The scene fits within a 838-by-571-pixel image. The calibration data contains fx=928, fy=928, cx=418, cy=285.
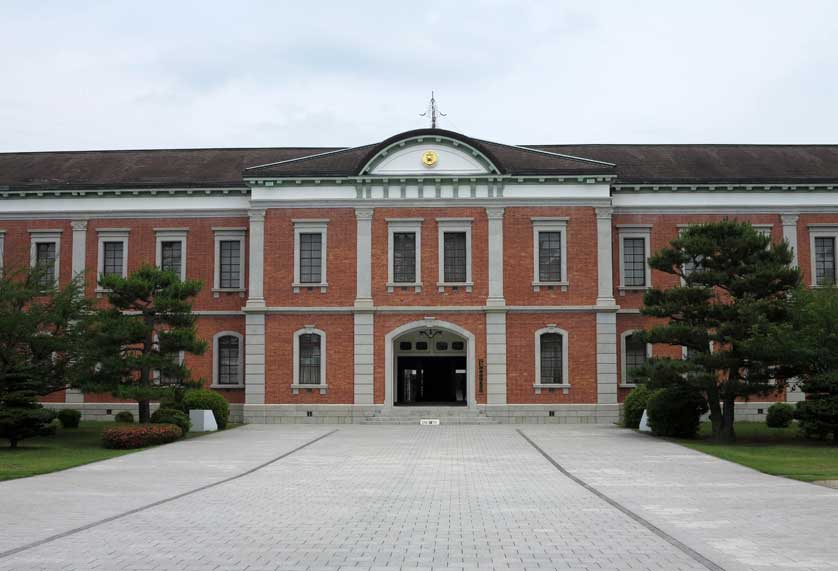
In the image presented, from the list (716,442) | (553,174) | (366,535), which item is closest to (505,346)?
(553,174)

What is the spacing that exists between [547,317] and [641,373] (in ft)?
24.1

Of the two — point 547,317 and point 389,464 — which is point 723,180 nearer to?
point 547,317

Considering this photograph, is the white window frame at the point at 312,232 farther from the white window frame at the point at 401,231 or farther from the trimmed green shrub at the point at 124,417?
the trimmed green shrub at the point at 124,417

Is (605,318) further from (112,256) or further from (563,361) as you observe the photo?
(112,256)

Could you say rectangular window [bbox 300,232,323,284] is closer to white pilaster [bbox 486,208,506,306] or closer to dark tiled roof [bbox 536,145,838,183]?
white pilaster [bbox 486,208,506,306]

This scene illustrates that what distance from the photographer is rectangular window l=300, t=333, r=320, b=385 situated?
32312 millimetres

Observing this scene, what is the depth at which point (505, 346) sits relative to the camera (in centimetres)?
3188

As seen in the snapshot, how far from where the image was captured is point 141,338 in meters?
25.7

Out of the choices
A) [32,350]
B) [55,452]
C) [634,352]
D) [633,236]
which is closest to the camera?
[55,452]

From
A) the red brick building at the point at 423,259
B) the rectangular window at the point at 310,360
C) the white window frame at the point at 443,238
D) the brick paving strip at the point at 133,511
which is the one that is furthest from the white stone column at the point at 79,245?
the brick paving strip at the point at 133,511

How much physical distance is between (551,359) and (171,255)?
14318 mm

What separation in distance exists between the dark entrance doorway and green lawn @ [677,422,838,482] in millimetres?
9501

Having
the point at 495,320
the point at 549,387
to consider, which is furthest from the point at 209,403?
the point at 549,387

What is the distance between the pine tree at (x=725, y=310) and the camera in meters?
24.0
